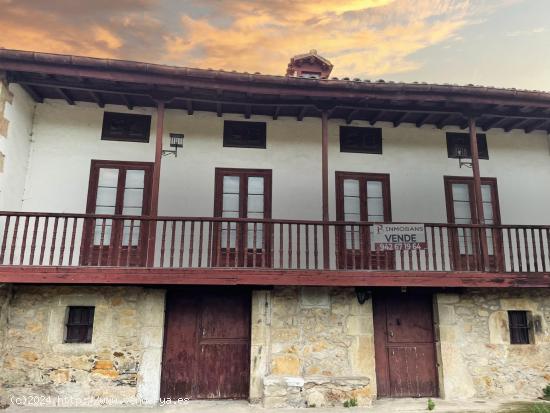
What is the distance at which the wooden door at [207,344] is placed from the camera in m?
7.26

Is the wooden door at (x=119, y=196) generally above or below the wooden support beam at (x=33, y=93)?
below

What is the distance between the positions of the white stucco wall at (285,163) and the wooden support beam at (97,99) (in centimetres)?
18

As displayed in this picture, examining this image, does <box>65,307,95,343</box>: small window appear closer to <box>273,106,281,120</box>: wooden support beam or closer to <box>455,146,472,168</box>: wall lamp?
<box>273,106,281,120</box>: wooden support beam

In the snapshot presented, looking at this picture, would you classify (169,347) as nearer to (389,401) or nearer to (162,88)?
(389,401)

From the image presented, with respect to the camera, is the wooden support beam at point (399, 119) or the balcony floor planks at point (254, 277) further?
the wooden support beam at point (399, 119)

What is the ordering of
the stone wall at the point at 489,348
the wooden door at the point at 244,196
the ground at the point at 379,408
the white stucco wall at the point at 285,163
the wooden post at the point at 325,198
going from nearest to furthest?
1. the ground at the point at 379,408
2. the wooden post at the point at 325,198
3. the stone wall at the point at 489,348
4. the white stucco wall at the point at 285,163
5. the wooden door at the point at 244,196

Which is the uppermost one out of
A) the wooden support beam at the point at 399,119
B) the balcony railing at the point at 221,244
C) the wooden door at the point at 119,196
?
the wooden support beam at the point at 399,119

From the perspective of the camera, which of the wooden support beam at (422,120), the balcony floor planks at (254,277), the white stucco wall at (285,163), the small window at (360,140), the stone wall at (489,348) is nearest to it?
the balcony floor planks at (254,277)

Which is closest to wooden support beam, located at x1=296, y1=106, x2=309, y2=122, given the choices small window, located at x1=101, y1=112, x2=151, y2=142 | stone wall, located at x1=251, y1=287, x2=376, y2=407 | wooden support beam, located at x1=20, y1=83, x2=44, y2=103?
small window, located at x1=101, y1=112, x2=151, y2=142

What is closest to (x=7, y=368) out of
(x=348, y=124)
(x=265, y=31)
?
(x=348, y=124)

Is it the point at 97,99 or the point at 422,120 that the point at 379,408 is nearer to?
the point at 422,120

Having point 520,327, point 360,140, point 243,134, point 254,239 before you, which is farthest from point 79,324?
point 520,327

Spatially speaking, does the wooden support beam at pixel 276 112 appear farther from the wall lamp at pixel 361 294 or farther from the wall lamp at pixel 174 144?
the wall lamp at pixel 361 294

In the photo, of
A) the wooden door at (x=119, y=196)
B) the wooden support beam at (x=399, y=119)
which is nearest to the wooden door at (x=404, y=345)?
the wooden support beam at (x=399, y=119)
